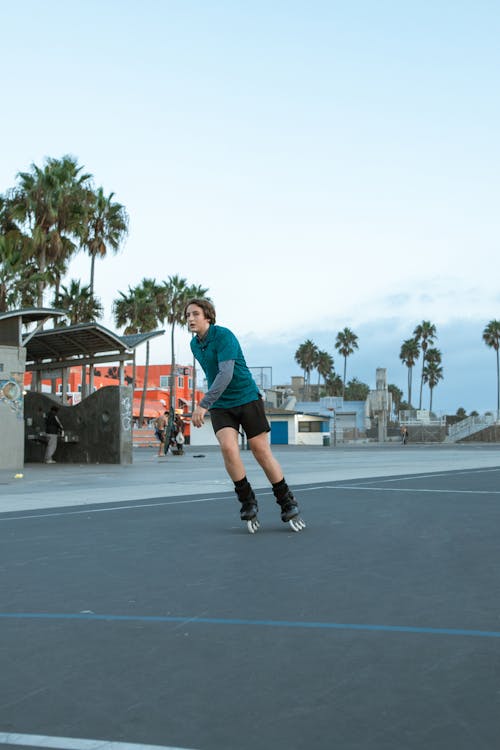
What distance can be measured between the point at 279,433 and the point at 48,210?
31.1 m

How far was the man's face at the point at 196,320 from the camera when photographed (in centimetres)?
682

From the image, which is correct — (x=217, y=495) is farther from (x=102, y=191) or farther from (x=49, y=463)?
(x=102, y=191)

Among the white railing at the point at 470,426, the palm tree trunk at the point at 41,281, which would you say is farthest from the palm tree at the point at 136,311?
the white railing at the point at 470,426

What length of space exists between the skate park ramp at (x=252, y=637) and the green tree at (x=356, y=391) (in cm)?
15795

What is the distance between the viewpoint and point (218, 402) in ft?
22.4

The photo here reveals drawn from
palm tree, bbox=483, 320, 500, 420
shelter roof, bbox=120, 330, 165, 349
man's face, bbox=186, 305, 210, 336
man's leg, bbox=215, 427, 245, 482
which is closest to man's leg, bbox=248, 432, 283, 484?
man's leg, bbox=215, 427, 245, 482

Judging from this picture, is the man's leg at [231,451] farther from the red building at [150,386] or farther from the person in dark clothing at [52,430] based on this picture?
the red building at [150,386]

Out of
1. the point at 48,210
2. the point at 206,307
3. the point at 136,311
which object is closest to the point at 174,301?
the point at 136,311

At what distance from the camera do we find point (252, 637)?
11.4 ft

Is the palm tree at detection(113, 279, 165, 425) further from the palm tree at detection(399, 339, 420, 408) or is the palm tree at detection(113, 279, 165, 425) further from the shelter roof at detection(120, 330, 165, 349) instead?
the palm tree at detection(399, 339, 420, 408)

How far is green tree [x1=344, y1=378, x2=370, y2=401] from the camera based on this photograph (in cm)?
16738

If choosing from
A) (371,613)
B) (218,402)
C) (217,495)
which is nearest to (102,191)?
(217,495)

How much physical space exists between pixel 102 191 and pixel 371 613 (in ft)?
139

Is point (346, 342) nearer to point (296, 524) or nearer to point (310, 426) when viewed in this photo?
point (310, 426)
